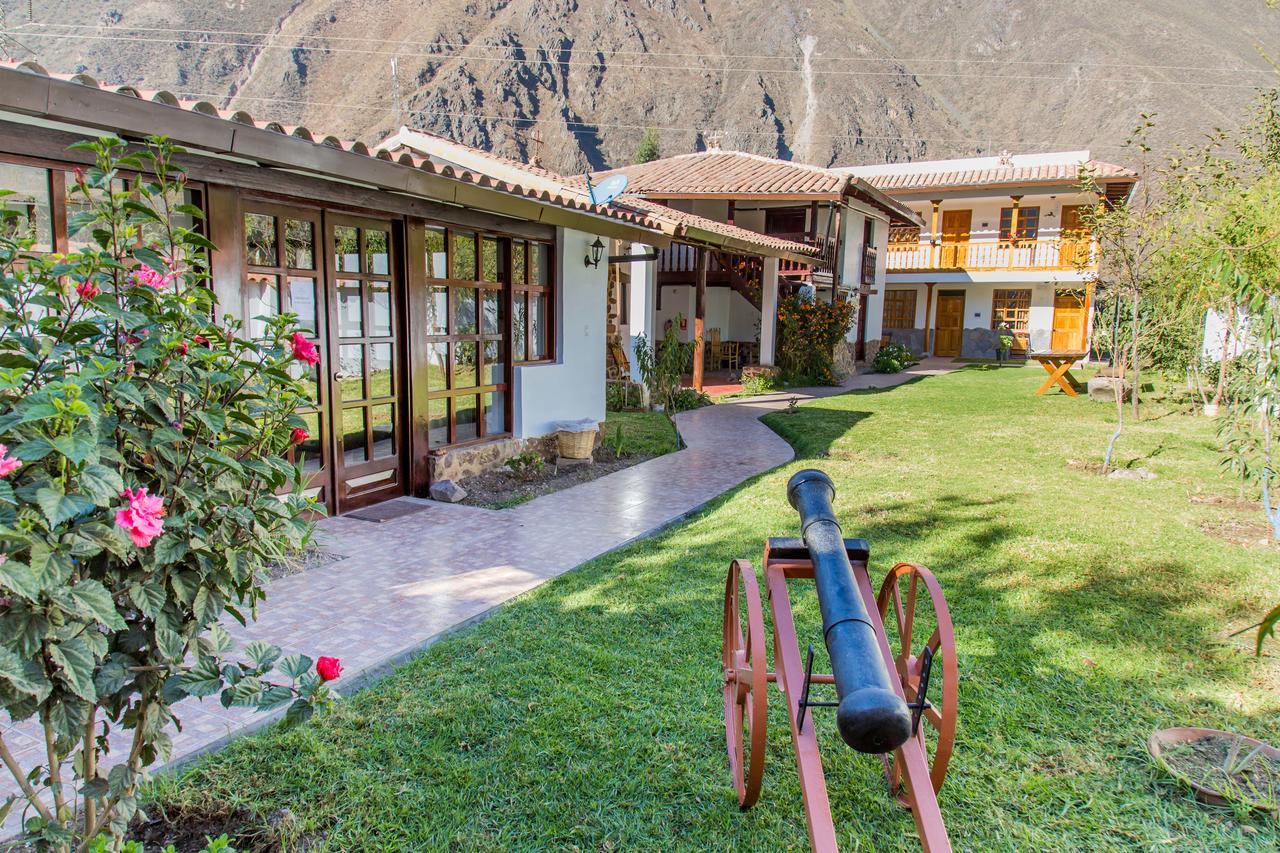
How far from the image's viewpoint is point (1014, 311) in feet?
85.2

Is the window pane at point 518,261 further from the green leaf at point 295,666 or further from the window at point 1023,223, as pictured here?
the window at point 1023,223

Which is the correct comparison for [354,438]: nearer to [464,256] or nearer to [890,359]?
[464,256]

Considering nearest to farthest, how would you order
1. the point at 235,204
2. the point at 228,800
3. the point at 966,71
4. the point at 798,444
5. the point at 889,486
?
1. the point at 228,800
2. the point at 235,204
3. the point at 889,486
4. the point at 798,444
5. the point at 966,71

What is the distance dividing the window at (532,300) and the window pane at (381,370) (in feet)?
5.06

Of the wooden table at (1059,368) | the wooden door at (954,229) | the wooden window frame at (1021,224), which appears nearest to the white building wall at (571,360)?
the wooden table at (1059,368)

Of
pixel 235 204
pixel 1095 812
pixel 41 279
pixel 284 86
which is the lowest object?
pixel 1095 812

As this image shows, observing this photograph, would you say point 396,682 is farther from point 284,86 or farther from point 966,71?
point 966,71

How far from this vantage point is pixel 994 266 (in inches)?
977

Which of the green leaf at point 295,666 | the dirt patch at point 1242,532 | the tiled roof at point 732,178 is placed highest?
the tiled roof at point 732,178

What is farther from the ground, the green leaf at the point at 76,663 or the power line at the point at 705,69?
the power line at the point at 705,69

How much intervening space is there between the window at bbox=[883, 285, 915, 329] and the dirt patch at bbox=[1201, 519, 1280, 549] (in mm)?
22493

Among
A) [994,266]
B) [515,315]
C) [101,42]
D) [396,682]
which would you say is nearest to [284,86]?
[101,42]

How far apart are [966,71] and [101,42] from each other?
7290 centimetres

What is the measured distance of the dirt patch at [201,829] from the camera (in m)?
2.29
